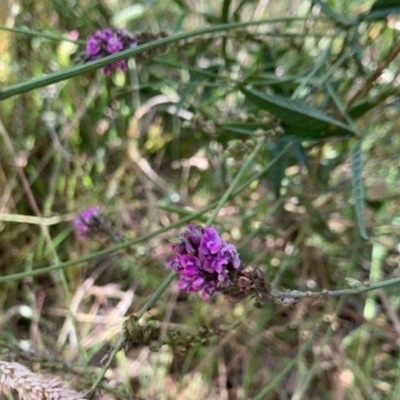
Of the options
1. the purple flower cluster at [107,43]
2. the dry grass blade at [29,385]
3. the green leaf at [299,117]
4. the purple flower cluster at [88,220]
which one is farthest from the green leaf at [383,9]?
the dry grass blade at [29,385]

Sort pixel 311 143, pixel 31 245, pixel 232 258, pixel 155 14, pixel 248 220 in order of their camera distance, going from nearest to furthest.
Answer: pixel 232 258 < pixel 311 143 < pixel 248 220 < pixel 31 245 < pixel 155 14

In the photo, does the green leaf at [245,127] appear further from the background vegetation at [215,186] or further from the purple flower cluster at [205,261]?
the purple flower cluster at [205,261]

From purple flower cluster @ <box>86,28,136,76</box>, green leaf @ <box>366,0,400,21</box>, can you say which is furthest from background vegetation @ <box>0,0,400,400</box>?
purple flower cluster @ <box>86,28,136,76</box>

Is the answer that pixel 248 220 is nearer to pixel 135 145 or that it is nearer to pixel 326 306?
pixel 326 306

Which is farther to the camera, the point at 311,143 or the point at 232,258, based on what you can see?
the point at 311,143

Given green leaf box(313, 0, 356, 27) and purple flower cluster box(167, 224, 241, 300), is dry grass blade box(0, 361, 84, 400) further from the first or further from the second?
green leaf box(313, 0, 356, 27)

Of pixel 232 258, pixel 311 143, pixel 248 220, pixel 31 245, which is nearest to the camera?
pixel 232 258

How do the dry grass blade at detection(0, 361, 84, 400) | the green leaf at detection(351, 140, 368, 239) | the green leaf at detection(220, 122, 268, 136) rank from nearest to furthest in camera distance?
the dry grass blade at detection(0, 361, 84, 400) → the green leaf at detection(351, 140, 368, 239) → the green leaf at detection(220, 122, 268, 136)

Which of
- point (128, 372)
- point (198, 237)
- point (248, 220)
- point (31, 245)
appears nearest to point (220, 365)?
point (128, 372)

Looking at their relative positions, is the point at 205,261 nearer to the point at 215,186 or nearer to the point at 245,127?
the point at 245,127
